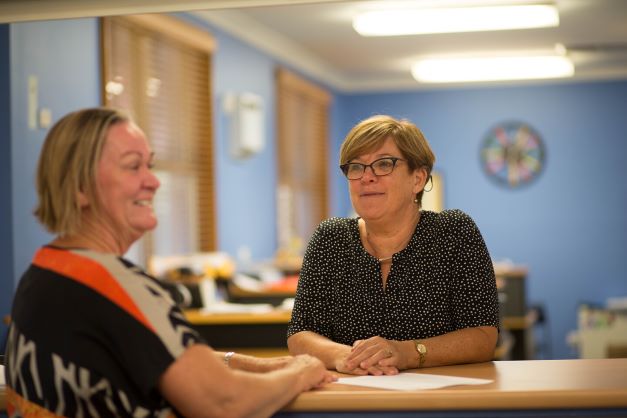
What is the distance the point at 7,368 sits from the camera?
1.79 m

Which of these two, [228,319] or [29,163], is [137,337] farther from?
[228,319]

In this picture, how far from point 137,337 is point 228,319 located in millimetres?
3382

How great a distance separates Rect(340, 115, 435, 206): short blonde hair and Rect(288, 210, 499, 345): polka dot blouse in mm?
185

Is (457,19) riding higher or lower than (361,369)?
higher

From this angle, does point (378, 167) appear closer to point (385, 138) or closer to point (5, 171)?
point (385, 138)

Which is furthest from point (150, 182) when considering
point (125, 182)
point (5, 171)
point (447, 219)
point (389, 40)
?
point (389, 40)

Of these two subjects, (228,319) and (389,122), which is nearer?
(389,122)

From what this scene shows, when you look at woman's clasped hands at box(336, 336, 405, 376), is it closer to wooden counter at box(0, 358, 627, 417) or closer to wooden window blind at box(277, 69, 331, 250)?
wooden counter at box(0, 358, 627, 417)

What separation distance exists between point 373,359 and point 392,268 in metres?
0.37

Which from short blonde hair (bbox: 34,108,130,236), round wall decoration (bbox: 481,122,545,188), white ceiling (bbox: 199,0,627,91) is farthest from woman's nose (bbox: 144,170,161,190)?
round wall decoration (bbox: 481,122,545,188)

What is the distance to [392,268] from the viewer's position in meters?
2.55

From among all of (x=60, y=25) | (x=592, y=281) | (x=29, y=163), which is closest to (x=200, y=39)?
(x=60, y=25)

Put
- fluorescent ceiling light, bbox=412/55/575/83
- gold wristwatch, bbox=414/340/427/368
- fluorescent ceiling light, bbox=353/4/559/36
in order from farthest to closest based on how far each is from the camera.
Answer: fluorescent ceiling light, bbox=412/55/575/83 < fluorescent ceiling light, bbox=353/4/559/36 < gold wristwatch, bbox=414/340/427/368

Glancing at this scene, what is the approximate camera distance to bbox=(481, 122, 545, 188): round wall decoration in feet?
34.9
